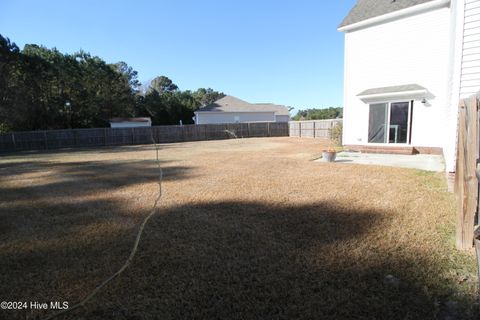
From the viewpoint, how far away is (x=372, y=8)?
1121 cm

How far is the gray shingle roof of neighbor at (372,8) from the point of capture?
1011cm

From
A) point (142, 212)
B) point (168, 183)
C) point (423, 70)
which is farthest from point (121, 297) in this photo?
point (423, 70)

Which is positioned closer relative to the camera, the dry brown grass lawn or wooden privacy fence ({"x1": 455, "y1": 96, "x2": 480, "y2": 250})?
the dry brown grass lawn

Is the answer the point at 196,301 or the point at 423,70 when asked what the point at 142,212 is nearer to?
the point at 196,301

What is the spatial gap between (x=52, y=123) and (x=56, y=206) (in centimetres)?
2630

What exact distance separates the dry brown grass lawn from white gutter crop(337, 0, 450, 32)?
7.22m

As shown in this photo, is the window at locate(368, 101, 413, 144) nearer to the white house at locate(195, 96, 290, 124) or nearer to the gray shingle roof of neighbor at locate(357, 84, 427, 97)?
the gray shingle roof of neighbor at locate(357, 84, 427, 97)

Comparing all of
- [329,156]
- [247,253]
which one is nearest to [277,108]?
[329,156]

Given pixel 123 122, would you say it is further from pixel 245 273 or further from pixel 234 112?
pixel 245 273

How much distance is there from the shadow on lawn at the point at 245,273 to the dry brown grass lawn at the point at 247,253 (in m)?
0.01

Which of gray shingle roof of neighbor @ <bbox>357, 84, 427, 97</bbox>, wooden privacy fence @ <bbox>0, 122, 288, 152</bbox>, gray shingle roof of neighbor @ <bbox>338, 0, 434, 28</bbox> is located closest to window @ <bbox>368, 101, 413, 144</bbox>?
gray shingle roof of neighbor @ <bbox>357, 84, 427, 97</bbox>

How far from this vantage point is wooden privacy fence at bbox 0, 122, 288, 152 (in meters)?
20.3

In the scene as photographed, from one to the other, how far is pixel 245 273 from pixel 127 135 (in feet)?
76.0

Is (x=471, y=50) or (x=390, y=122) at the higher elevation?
(x=471, y=50)
